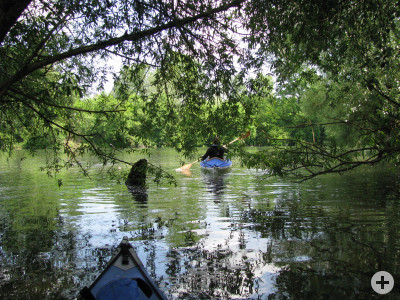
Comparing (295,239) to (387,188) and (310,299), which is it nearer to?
(310,299)

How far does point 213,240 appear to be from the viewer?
6777 mm

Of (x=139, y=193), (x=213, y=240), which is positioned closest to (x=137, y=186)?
(x=139, y=193)

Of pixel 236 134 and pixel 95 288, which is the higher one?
pixel 236 134

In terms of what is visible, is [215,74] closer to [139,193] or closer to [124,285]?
[124,285]

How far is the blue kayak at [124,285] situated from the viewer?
3430 millimetres

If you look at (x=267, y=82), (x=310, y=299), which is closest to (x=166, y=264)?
(x=310, y=299)

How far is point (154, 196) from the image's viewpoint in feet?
40.8

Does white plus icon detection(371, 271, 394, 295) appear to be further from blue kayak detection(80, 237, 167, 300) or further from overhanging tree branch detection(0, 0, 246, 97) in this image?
overhanging tree branch detection(0, 0, 246, 97)

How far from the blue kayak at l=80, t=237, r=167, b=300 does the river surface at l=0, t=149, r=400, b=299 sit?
736 mm

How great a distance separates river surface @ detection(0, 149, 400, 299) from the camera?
4.72m

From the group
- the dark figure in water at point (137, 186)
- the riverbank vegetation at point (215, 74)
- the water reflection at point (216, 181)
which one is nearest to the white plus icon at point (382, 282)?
the riverbank vegetation at point (215, 74)

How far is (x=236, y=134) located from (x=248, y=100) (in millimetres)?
755

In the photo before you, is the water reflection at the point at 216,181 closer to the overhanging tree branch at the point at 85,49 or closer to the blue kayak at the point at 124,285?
the overhanging tree branch at the point at 85,49

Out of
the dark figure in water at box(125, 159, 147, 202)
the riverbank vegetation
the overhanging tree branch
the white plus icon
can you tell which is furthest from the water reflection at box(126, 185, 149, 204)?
the white plus icon
